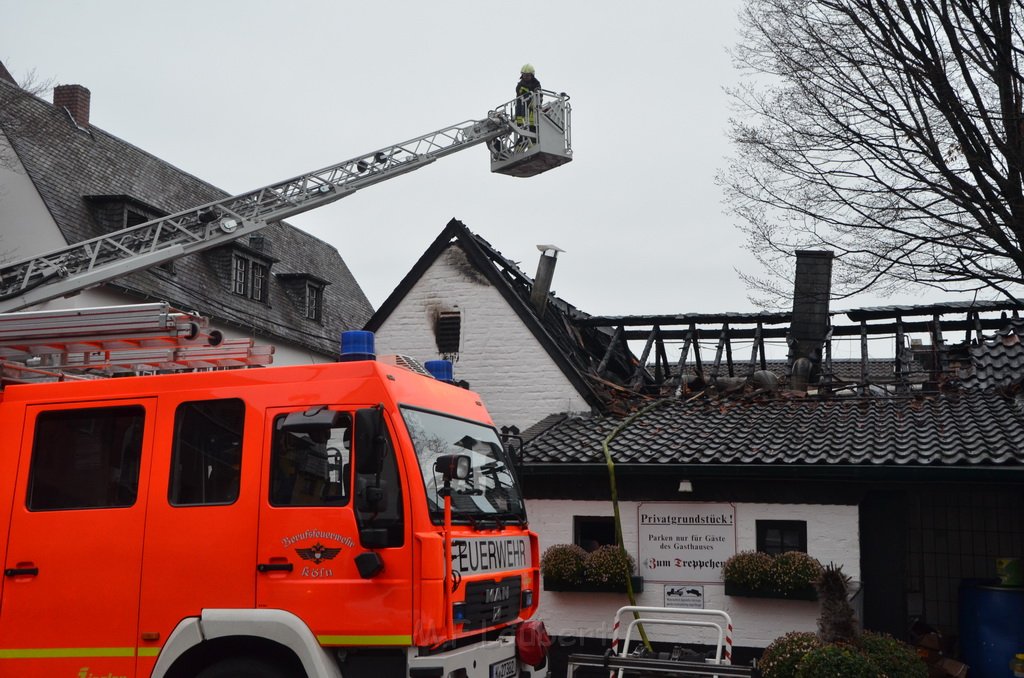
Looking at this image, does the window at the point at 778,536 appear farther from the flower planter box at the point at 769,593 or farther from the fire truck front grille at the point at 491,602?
the fire truck front grille at the point at 491,602

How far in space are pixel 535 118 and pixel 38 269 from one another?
29.7ft

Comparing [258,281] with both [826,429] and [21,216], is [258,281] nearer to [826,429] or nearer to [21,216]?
[21,216]

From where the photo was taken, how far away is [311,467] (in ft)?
22.1

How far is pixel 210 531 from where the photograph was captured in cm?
679

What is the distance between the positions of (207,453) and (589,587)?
6.79 metres

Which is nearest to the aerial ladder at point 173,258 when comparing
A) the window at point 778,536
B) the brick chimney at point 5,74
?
the window at point 778,536

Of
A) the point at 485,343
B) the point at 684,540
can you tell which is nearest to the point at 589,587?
the point at 684,540

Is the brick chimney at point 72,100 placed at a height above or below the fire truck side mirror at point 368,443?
above

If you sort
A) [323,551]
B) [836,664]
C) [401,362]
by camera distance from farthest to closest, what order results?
[836,664], [401,362], [323,551]

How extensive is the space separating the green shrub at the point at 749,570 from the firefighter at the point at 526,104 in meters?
9.93

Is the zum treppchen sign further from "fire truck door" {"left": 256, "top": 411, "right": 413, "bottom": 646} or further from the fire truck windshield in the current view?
"fire truck door" {"left": 256, "top": 411, "right": 413, "bottom": 646}

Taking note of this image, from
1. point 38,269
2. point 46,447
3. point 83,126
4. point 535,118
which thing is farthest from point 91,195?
point 46,447

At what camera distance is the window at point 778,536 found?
12422 mm

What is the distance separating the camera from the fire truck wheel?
6535mm
